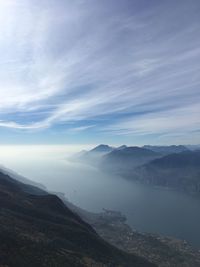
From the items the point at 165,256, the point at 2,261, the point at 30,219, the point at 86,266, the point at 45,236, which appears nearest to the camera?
the point at 2,261

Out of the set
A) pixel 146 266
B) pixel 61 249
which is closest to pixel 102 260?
pixel 61 249

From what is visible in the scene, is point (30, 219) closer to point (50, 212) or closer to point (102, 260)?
point (50, 212)

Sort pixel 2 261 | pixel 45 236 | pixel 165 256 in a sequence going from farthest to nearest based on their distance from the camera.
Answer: pixel 165 256, pixel 45 236, pixel 2 261

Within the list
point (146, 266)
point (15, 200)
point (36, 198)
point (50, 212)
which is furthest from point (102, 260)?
point (36, 198)

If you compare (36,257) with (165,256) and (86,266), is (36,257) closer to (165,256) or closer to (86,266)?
(86,266)

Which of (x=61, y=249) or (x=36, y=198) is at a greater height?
(x=36, y=198)

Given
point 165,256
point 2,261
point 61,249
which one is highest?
point 2,261

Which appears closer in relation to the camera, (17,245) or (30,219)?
(17,245)
